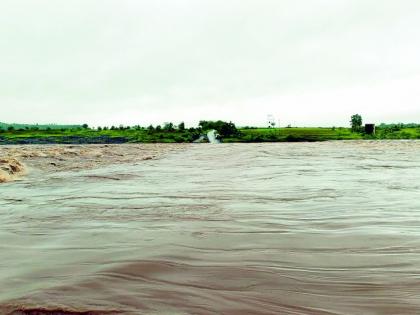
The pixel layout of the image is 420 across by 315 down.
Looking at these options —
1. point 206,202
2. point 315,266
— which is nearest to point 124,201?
point 206,202

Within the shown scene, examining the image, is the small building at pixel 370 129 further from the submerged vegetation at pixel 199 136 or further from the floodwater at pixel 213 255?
the floodwater at pixel 213 255

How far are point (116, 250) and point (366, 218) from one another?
2936 millimetres

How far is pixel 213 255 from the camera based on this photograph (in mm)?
3662

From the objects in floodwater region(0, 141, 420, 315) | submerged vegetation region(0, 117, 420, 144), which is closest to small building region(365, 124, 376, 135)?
submerged vegetation region(0, 117, 420, 144)

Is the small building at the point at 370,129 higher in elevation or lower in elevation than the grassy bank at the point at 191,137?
higher

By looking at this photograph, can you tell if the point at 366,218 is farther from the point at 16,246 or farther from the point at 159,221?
the point at 16,246

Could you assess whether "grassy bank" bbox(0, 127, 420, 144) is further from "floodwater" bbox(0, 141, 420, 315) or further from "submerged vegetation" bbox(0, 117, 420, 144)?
"floodwater" bbox(0, 141, 420, 315)

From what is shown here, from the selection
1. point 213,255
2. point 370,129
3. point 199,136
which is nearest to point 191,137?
Result: point 199,136

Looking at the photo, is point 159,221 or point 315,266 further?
point 159,221

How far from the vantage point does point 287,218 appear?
17.4 feet

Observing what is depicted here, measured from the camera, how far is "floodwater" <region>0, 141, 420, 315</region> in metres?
2.62

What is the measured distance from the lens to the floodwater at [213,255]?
262 centimetres

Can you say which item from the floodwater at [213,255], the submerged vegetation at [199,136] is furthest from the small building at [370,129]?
the floodwater at [213,255]

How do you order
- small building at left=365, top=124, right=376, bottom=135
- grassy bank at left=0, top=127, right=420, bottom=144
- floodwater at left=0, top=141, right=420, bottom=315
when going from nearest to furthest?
1. floodwater at left=0, top=141, right=420, bottom=315
2. grassy bank at left=0, top=127, right=420, bottom=144
3. small building at left=365, top=124, right=376, bottom=135
